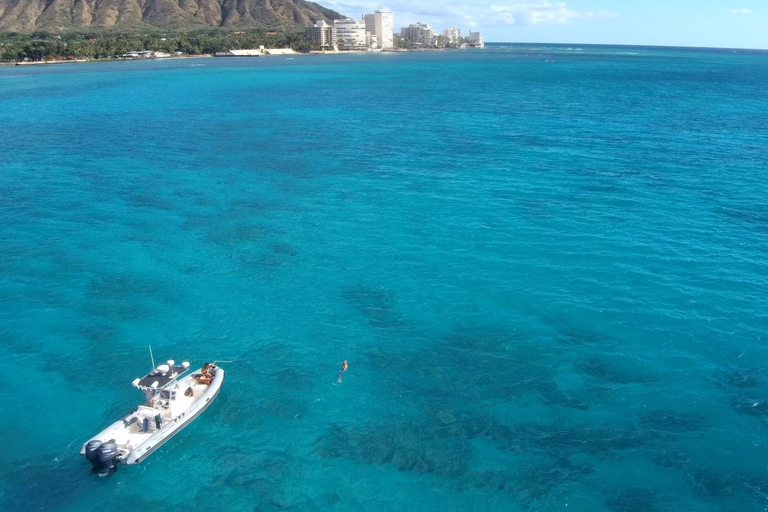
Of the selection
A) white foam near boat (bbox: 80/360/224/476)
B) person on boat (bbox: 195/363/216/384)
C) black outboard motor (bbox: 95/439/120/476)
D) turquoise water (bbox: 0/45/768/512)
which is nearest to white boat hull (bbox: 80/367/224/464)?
white foam near boat (bbox: 80/360/224/476)

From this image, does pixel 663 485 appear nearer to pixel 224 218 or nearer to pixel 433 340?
pixel 433 340

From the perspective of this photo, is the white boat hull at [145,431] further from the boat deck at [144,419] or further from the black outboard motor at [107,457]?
the black outboard motor at [107,457]

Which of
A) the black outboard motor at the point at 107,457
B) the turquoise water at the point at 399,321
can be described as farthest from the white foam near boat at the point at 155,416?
the turquoise water at the point at 399,321

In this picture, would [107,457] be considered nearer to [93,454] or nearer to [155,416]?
[93,454]

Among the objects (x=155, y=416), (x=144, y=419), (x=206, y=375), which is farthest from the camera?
(x=206, y=375)

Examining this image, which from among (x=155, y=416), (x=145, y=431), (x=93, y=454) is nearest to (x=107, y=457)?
(x=93, y=454)

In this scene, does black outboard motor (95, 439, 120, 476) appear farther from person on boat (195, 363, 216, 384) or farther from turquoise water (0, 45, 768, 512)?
person on boat (195, 363, 216, 384)

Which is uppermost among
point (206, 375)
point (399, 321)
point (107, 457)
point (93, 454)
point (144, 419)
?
point (399, 321)

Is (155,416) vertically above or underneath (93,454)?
above
